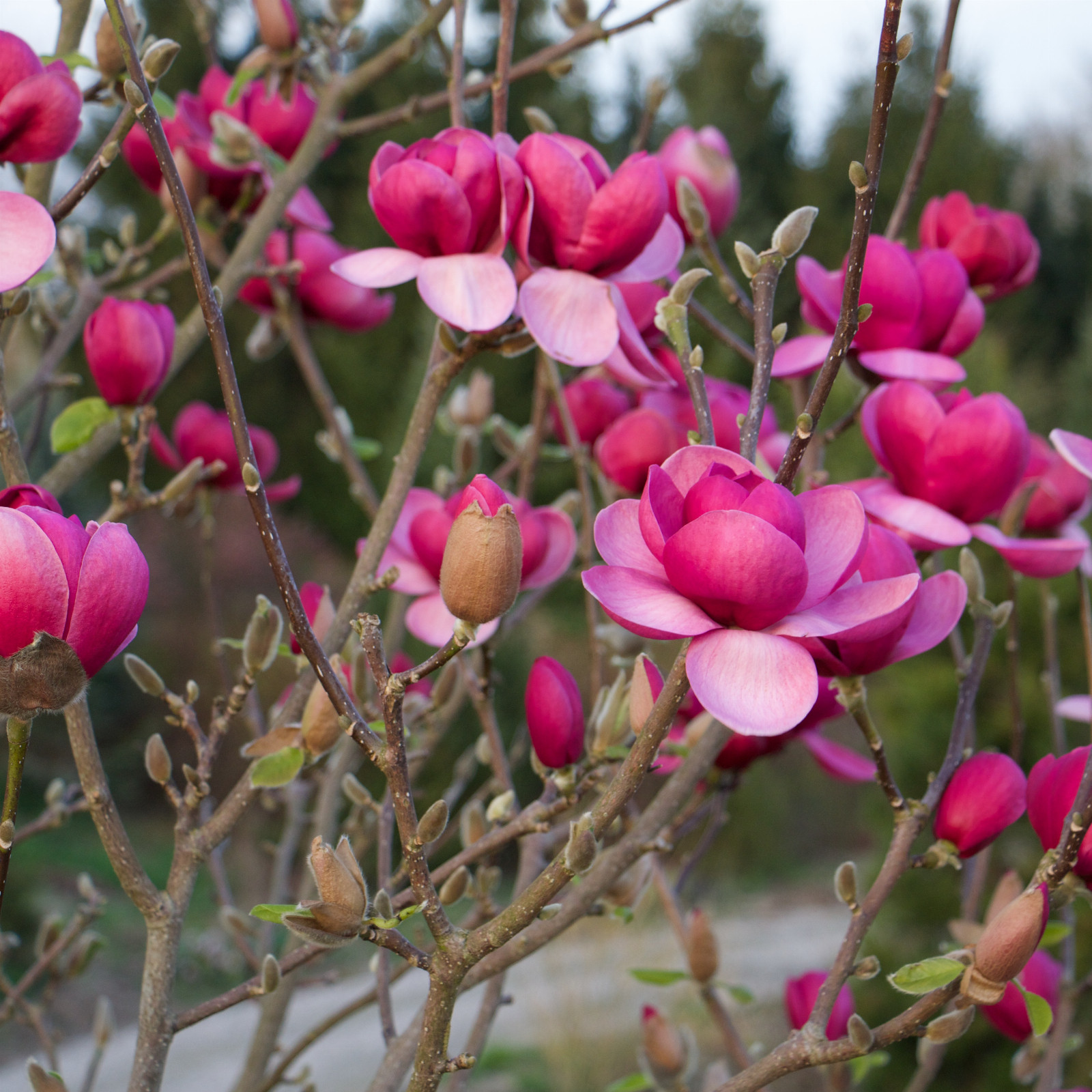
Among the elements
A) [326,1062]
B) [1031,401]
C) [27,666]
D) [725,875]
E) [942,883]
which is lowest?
[725,875]

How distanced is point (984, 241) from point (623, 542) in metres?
0.41

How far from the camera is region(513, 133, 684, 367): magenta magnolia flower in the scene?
417 mm

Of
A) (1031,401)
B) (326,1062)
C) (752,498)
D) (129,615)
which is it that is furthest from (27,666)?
(1031,401)

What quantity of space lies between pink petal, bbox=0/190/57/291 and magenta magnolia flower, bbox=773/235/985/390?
0.31 meters

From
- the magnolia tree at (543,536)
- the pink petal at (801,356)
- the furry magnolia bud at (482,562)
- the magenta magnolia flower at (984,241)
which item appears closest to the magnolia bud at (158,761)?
the magnolia tree at (543,536)

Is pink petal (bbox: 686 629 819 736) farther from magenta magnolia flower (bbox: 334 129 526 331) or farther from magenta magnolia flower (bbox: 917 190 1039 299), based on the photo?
magenta magnolia flower (bbox: 917 190 1039 299)

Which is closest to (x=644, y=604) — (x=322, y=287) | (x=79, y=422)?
(x=79, y=422)

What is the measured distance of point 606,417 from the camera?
662 millimetres

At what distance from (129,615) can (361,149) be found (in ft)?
23.0

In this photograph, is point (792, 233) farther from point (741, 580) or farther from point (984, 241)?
point (984, 241)

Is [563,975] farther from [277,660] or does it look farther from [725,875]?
[725,875]

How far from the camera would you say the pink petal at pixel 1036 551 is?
47 centimetres

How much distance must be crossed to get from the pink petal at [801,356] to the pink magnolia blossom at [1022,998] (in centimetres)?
29

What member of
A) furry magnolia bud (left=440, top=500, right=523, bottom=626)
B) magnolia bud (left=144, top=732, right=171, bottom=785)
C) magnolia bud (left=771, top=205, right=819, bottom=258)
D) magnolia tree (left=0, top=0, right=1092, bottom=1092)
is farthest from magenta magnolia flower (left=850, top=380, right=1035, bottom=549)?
magnolia bud (left=144, top=732, right=171, bottom=785)
